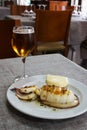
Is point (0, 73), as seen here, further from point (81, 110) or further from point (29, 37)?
point (81, 110)

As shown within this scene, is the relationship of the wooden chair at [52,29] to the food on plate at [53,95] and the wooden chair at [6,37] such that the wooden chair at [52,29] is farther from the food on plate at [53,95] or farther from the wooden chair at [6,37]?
the food on plate at [53,95]

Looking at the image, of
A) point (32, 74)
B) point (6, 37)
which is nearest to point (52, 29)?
point (6, 37)

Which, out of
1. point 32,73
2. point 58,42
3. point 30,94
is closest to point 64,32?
point 58,42

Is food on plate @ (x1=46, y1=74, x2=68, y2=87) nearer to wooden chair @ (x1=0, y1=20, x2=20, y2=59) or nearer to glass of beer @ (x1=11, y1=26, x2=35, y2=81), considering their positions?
glass of beer @ (x1=11, y1=26, x2=35, y2=81)

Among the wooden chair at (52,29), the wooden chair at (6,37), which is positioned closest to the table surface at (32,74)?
the wooden chair at (6,37)

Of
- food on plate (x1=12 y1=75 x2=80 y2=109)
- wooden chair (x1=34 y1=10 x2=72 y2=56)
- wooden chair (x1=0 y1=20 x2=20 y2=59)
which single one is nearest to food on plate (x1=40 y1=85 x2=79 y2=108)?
food on plate (x1=12 y1=75 x2=80 y2=109)

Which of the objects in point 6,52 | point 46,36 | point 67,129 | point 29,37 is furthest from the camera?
point 46,36
